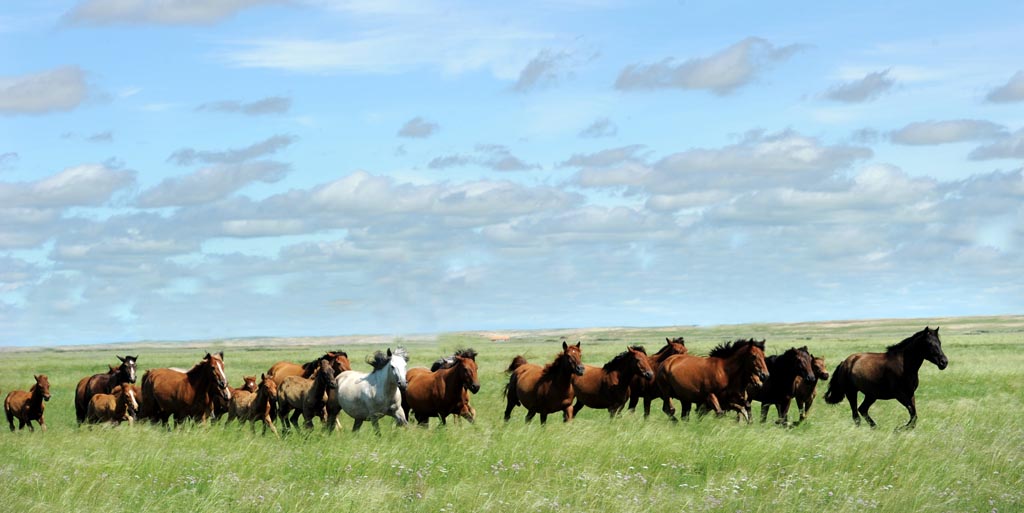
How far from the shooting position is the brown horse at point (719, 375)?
19.8 m

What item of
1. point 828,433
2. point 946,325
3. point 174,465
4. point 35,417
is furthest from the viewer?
point 946,325

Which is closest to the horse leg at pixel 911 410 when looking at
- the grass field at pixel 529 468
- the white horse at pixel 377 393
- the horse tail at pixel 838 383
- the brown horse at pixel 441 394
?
the grass field at pixel 529 468

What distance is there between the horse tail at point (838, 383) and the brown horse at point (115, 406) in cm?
1526

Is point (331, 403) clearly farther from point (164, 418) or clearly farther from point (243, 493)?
point (243, 493)

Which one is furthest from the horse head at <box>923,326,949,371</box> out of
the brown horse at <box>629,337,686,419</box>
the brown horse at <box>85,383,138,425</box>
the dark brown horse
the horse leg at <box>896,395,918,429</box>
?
the dark brown horse

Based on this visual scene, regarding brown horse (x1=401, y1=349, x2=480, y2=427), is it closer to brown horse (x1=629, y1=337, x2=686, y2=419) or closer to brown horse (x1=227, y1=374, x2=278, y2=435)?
brown horse (x1=227, y1=374, x2=278, y2=435)

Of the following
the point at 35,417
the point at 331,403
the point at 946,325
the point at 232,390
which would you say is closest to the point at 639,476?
the point at 331,403

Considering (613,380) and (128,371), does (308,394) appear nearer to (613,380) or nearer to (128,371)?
(613,380)

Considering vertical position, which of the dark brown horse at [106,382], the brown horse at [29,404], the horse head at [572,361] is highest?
the horse head at [572,361]

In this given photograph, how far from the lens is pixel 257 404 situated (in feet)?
66.9

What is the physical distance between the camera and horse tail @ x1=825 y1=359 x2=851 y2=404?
2253 centimetres

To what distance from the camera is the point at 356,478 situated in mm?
13602

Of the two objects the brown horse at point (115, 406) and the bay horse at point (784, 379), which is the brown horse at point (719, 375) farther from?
the brown horse at point (115, 406)

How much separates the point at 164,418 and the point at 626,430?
396 inches
